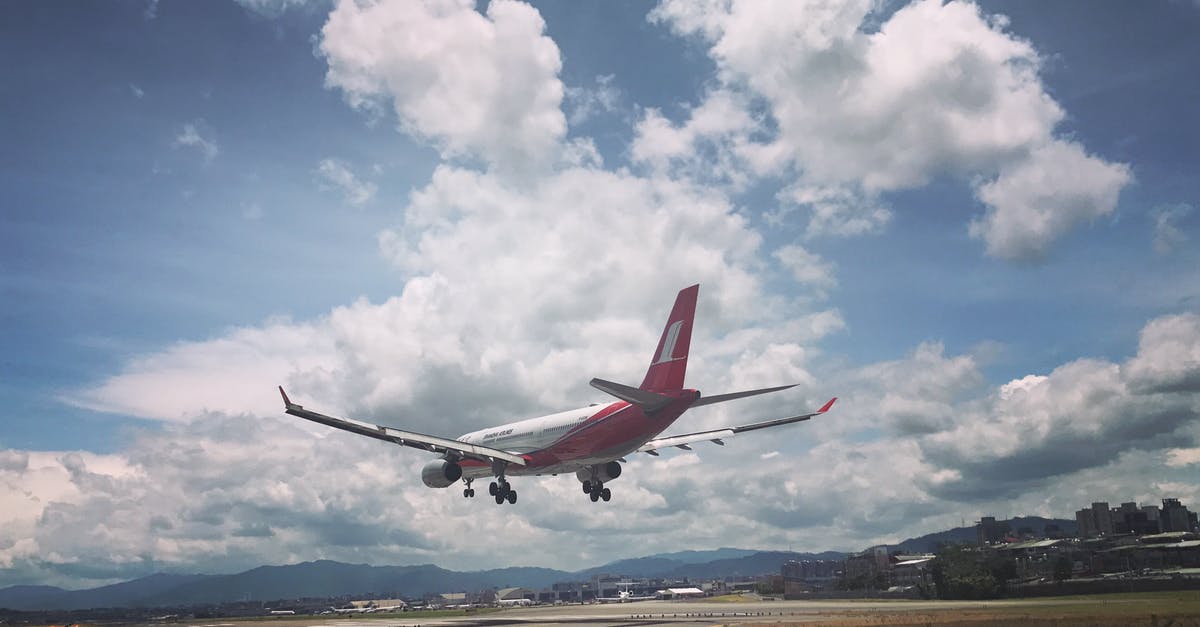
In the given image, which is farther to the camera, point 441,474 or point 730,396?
point 441,474

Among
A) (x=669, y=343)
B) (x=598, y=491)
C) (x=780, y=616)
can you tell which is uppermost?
(x=669, y=343)

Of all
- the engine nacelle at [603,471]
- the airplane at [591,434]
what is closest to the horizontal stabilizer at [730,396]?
the airplane at [591,434]

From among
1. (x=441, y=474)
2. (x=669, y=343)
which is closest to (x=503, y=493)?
(x=441, y=474)

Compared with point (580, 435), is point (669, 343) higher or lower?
higher

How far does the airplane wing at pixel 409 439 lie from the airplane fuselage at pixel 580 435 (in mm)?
1442

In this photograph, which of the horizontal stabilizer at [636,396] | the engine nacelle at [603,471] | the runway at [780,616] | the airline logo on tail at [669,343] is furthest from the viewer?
the engine nacelle at [603,471]

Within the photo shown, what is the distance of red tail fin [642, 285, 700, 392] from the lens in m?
53.5

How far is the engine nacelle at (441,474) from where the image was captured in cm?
6469

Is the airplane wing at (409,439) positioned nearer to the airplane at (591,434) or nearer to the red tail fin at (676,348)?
the airplane at (591,434)

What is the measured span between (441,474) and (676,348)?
23858 millimetres

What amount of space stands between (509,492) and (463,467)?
5.02 m

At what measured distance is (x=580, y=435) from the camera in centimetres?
5888

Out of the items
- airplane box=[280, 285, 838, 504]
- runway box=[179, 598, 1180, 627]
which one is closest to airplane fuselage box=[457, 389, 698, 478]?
airplane box=[280, 285, 838, 504]

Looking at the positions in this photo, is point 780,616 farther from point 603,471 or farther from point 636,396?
point 636,396
